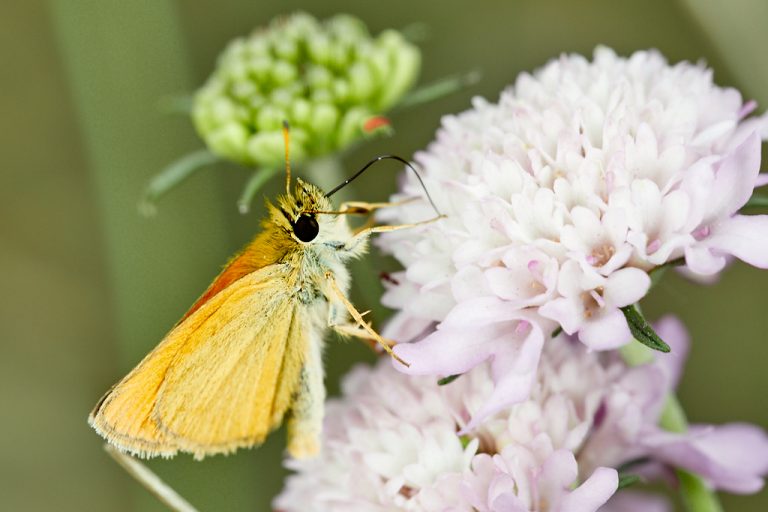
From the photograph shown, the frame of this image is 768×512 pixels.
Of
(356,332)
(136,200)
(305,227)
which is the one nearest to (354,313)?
(356,332)

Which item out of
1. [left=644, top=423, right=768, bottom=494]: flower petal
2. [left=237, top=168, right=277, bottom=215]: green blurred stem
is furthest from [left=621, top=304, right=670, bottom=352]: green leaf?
[left=237, top=168, right=277, bottom=215]: green blurred stem

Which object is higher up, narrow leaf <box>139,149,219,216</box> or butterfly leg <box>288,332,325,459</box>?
narrow leaf <box>139,149,219,216</box>

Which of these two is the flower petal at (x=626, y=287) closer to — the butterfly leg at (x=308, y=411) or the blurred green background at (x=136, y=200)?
the butterfly leg at (x=308, y=411)

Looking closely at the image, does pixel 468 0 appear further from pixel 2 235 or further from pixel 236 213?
pixel 2 235

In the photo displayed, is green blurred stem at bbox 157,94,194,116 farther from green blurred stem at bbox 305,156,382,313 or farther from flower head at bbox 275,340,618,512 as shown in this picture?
flower head at bbox 275,340,618,512

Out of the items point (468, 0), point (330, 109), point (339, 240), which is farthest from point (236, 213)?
point (339, 240)

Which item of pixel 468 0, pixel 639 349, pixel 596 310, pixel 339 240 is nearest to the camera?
pixel 596 310

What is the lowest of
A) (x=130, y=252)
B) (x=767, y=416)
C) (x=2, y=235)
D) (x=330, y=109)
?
(x=767, y=416)

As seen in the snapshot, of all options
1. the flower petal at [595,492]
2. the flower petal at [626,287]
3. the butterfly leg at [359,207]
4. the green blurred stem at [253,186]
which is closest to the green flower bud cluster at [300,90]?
the green blurred stem at [253,186]
